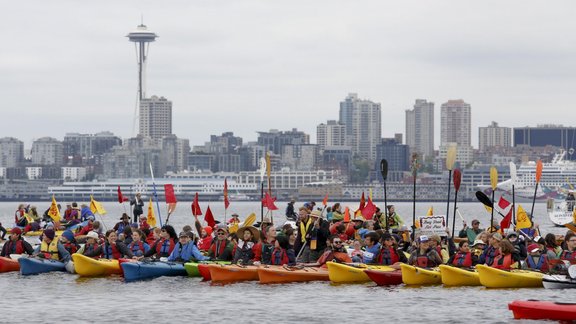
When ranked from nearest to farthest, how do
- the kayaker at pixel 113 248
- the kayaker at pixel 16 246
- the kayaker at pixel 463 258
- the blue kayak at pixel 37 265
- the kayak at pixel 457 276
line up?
the kayak at pixel 457 276 < the kayaker at pixel 463 258 < the kayaker at pixel 113 248 < the blue kayak at pixel 37 265 < the kayaker at pixel 16 246

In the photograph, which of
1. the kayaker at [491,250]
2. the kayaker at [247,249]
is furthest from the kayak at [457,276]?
the kayaker at [247,249]

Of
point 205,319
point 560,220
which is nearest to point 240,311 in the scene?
point 205,319

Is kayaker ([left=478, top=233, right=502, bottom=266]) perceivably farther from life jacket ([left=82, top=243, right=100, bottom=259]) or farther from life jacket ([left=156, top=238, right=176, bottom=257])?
life jacket ([left=82, top=243, right=100, bottom=259])

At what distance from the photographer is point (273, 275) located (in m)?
32.5

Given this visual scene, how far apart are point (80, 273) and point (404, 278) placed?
27.8 feet

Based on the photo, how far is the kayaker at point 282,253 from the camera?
3312 centimetres

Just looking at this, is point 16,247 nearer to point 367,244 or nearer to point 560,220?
point 367,244

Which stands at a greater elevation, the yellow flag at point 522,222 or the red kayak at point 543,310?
the yellow flag at point 522,222

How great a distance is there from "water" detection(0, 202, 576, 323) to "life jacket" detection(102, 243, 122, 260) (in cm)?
138

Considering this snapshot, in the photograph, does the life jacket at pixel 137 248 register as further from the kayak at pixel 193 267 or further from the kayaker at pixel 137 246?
the kayak at pixel 193 267

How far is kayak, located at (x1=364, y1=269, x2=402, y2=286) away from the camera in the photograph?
1262 inches

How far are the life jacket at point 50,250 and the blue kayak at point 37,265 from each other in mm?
245

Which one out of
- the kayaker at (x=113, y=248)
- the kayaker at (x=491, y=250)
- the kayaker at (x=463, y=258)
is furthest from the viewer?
the kayaker at (x=113, y=248)

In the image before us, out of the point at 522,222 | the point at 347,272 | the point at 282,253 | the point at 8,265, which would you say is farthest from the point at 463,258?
the point at 8,265
